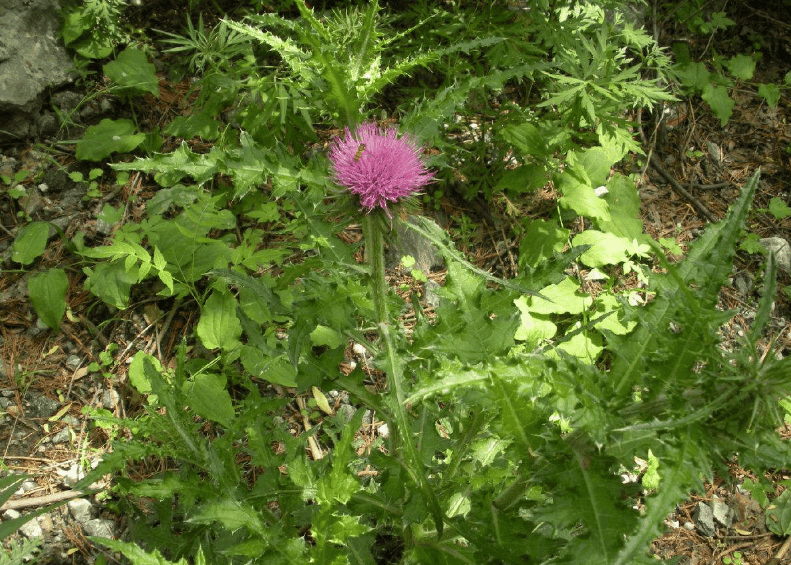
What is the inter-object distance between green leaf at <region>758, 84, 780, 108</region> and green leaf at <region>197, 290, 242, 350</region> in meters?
4.08

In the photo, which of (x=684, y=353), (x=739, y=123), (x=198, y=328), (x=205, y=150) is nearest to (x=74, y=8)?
(x=205, y=150)

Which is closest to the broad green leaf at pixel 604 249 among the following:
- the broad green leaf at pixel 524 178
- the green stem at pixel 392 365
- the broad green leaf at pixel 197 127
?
the broad green leaf at pixel 524 178

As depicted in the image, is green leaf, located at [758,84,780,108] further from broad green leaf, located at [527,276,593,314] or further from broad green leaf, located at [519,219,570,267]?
broad green leaf, located at [527,276,593,314]

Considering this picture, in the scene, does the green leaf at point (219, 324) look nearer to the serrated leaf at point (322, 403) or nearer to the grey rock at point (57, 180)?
the serrated leaf at point (322, 403)

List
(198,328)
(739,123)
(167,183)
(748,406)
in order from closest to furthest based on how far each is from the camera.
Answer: (748,406) → (198,328) → (167,183) → (739,123)

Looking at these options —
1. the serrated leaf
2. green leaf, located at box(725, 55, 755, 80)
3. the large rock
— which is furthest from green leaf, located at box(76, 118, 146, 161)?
green leaf, located at box(725, 55, 755, 80)

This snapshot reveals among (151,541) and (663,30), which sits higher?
(663,30)

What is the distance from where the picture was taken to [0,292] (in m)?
3.11

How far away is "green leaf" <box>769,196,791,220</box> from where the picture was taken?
150 inches

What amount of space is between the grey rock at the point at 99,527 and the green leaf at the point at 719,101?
4492 millimetres

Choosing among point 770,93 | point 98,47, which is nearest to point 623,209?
point 770,93

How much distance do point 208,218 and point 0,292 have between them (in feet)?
3.98

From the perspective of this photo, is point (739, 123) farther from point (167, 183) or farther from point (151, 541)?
point (151, 541)


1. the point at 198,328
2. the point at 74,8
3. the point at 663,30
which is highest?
the point at 74,8
